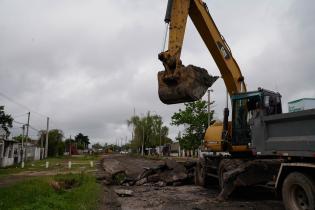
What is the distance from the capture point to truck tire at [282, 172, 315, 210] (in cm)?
747

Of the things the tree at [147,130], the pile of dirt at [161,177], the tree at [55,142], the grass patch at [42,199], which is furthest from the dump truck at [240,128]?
the tree at [147,130]

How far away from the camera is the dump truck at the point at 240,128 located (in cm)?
794

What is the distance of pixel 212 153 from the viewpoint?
→ 1584 cm

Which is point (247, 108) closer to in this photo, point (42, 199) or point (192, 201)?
point (192, 201)

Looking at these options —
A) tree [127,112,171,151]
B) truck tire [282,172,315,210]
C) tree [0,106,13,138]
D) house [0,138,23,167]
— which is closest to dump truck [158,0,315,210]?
truck tire [282,172,315,210]

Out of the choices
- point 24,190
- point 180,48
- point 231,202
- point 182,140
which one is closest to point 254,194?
point 231,202

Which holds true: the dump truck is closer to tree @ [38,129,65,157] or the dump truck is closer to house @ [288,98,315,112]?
house @ [288,98,315,112]

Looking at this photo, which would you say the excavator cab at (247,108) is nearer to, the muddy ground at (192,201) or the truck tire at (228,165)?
the truck tire at (228,165)

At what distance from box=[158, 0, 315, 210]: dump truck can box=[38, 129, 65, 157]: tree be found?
212ft

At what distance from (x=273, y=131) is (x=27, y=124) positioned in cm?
4717

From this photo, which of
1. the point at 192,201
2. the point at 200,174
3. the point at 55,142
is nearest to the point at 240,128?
the point at 192,201

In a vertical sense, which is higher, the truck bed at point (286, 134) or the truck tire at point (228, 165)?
the truck bed at point (286, 134)

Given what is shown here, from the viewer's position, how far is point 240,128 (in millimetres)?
12961

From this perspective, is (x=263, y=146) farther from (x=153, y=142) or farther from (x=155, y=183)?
(x=153, y=142)
